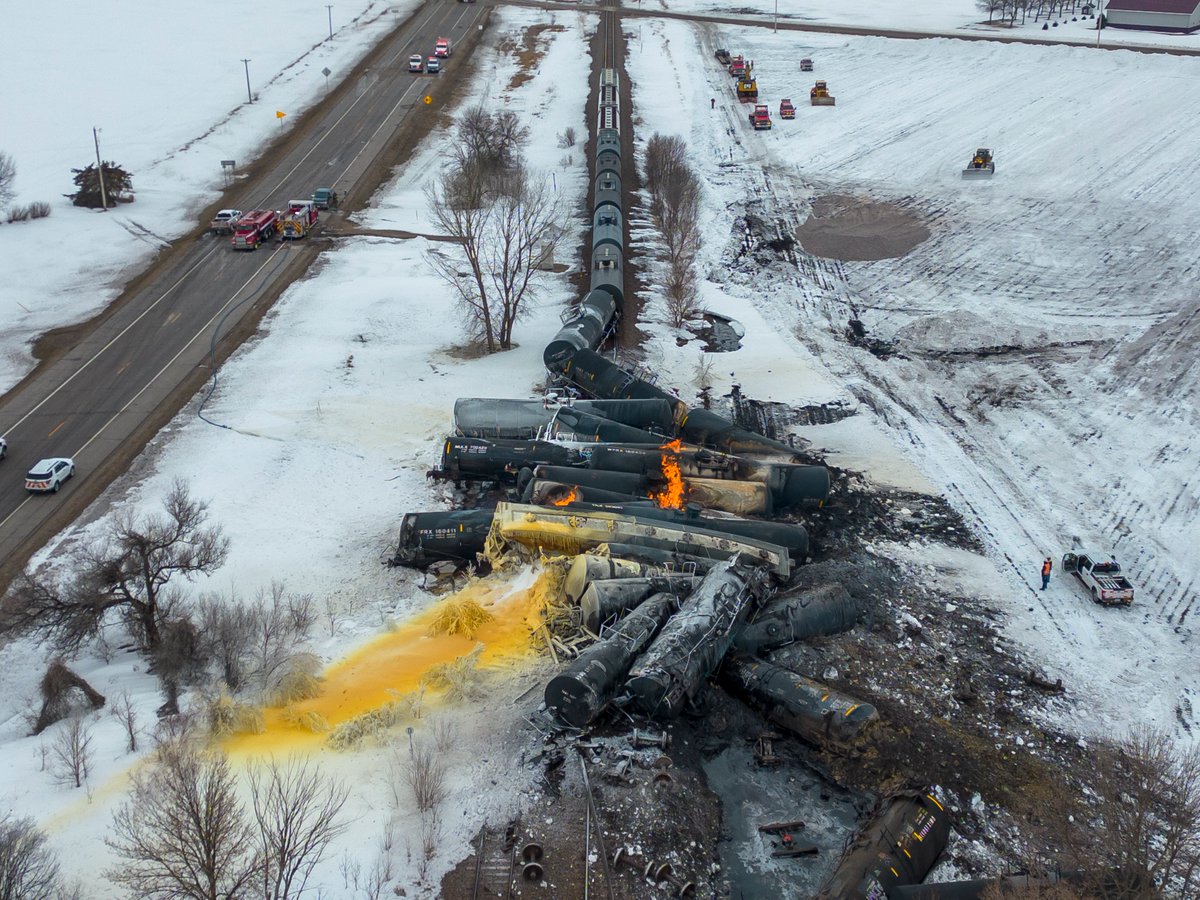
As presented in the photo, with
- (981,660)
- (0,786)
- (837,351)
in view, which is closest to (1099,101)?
(837,351)

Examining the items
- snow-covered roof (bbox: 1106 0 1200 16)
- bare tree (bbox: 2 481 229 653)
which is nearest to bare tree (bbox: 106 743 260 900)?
bare tree (bbox: 2 481 229 653)

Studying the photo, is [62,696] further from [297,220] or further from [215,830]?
[297,220]

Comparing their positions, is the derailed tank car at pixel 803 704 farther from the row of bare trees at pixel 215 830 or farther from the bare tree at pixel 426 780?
the row of bare trees at pixel 215 830

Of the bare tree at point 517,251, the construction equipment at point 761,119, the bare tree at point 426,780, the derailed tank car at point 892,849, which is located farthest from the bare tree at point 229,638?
the construction equipment at point 761,119

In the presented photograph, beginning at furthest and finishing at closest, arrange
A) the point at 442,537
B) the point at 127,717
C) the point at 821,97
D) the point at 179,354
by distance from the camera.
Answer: the point at 821,97
the point at 179,354
the point at 442,537
the point at 127,717

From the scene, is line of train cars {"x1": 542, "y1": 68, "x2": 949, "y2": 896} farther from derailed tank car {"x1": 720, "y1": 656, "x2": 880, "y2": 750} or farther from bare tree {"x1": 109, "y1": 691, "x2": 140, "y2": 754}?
bare tree {"x1": 109, "y1": 691, "x2": 140, "y2": 754}

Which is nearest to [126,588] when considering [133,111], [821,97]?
[133,111]

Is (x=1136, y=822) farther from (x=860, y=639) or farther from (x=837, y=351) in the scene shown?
(x=837, y=351)
